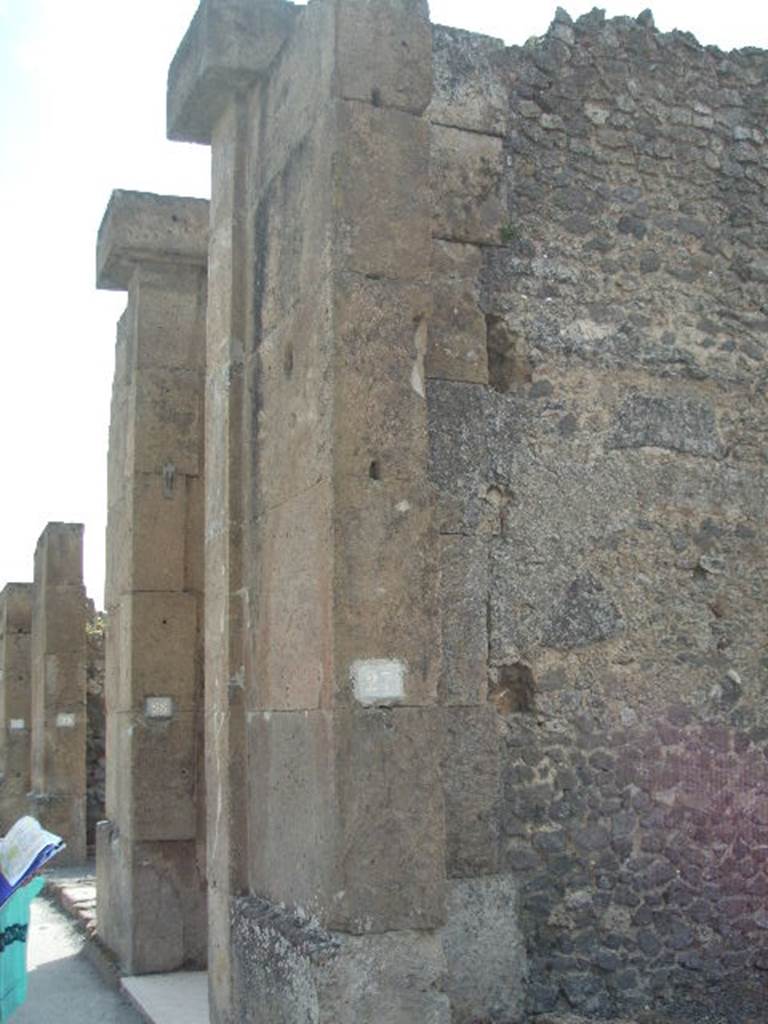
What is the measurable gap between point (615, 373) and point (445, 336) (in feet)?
3.04

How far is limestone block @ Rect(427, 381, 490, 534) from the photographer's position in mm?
6215

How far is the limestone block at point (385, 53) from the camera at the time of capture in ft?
16.6

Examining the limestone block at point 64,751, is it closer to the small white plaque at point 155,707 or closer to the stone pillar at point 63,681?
the stone pillar at point 63,681

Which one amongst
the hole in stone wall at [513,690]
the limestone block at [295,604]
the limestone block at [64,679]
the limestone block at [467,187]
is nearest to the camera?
the limestone block at [295,604]

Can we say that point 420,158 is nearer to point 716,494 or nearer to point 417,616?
point 417,616

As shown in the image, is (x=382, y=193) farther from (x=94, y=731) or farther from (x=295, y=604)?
(x=94, y=731)

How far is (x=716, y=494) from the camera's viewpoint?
6.85m

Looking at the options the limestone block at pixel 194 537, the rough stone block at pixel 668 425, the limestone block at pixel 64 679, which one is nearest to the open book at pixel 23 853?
the limestone block at pixel 194 537

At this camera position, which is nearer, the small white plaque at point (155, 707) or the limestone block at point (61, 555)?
the small white plaque at point (155, 707)

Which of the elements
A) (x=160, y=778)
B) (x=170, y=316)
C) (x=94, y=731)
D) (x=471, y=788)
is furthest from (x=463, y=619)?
(x=94, y=731)

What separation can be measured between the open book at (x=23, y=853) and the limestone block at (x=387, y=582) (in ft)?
6.74

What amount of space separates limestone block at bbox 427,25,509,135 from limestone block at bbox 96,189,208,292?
2.68 m

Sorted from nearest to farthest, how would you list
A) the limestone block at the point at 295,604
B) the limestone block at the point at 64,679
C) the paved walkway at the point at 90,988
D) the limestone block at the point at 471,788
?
1. the limestone block at the point at 295,604
2. the limestone block at the point at 471,788
3. the paved walkway at the point at 90,988
4. the limestone block at the point at 64,679

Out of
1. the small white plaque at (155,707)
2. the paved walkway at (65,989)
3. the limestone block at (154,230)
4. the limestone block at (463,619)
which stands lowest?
the paved walkway at (65,989)
